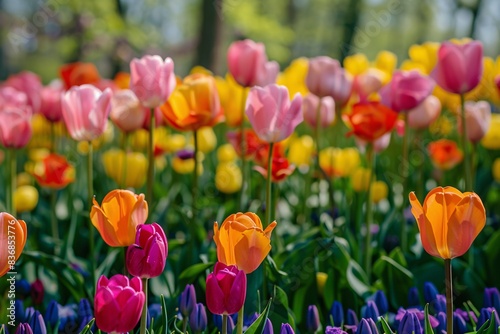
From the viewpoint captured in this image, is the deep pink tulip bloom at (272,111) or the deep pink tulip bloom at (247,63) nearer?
the deep pink tulip bloom at (272,111)

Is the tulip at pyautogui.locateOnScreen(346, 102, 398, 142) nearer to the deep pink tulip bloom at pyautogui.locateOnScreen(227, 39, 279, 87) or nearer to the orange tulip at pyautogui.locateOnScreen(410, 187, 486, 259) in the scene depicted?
the deep pink tulip bloom at pyautogui.locateOnScreen(227, 39, 279, 87)

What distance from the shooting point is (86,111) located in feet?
6.05

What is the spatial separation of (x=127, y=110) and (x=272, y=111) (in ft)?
2.66

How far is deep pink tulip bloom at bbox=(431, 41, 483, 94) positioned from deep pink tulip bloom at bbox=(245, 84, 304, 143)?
2.23ft

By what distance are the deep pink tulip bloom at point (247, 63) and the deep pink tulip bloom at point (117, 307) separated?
4.51 feet

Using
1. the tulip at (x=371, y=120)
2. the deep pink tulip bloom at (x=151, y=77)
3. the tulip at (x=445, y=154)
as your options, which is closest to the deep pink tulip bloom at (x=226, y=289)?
the deep pink tulip bloom at (x=151, y=77)

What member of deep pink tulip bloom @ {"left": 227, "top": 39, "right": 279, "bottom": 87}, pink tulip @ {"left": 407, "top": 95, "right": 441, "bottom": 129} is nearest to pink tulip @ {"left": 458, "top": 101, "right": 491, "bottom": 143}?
pink tulip @ {"left": 407, "top": 95, "right": 441, "bottom": 129}

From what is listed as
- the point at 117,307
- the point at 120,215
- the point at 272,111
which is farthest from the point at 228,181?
the point at 117,307

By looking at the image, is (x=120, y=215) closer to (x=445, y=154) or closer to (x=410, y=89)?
(x=410, y=89)

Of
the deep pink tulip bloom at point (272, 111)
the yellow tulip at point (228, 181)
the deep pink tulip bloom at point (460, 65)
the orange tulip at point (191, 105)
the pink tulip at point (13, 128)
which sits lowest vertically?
the yellow tulip at point (228, 181)

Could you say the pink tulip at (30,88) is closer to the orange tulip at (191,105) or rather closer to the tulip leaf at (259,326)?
the orange tulip at (191,105)

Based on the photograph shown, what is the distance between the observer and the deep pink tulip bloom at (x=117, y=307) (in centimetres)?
108

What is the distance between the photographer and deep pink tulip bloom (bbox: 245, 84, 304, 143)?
63.2 inches

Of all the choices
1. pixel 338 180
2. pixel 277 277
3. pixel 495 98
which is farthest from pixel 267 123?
pixel 495 98
